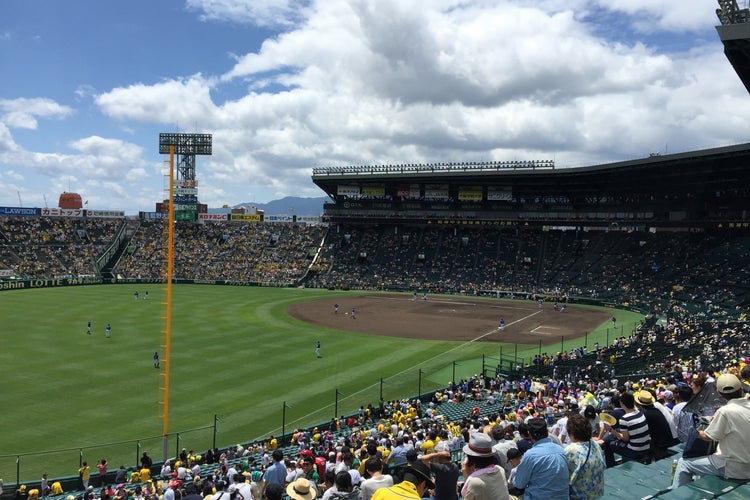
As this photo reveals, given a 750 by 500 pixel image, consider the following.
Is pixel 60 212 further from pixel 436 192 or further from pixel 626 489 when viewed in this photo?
pixel 626 489

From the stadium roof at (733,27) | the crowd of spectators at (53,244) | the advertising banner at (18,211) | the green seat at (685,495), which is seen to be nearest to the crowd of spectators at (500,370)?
the crowd of spectators at (53,244)

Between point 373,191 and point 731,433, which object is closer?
point 731,433

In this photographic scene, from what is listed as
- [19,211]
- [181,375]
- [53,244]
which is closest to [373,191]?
[53,244]

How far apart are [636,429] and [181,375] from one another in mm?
29778

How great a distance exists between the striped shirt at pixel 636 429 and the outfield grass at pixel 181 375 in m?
17.2

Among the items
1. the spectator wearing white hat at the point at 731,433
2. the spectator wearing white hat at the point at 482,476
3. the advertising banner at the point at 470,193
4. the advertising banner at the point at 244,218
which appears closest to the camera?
the spectator wearing white hat at the point at 482,476

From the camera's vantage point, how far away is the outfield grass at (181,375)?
23597 millimetres

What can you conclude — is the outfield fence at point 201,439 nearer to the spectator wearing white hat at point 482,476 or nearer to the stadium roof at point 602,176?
the spectator wearing white hat at point 482,476

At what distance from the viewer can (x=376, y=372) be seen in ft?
115

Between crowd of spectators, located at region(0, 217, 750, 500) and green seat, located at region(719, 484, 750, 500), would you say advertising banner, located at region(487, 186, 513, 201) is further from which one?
green seat, located at region(719, 484, 750, 500)

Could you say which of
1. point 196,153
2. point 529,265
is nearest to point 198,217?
point 196,153

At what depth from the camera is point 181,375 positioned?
3309 cm

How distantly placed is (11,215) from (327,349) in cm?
8038

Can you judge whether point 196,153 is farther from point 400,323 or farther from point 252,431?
point 252,431
